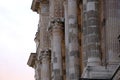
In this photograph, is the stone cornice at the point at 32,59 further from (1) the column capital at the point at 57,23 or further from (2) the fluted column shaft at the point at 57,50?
(1) the column capital at the point at 57,23

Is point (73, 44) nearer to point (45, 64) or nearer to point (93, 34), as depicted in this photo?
point (93, 34)

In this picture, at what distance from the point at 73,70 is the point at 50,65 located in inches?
608

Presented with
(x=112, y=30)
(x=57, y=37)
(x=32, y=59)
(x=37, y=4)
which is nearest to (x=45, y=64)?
(x=57, y=37)

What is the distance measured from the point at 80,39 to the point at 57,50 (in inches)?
271

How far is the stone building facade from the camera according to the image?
45344 mm

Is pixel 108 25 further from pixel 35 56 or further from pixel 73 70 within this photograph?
pixel 35 56

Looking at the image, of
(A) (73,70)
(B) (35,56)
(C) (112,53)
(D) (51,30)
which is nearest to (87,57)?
(C) (112,53)

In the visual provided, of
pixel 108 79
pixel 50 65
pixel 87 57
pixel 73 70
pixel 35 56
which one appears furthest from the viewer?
pixel 35 56

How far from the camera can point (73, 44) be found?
5272cm

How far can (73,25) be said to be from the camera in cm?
5347

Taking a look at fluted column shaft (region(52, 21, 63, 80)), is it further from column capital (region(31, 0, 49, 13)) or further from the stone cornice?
the stone cornice

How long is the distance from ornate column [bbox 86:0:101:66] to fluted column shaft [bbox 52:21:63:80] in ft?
44.6

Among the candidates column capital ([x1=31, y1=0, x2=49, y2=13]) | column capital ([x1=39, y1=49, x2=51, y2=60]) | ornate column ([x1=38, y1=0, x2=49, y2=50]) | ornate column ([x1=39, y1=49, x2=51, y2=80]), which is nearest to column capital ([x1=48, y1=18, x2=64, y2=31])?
column capital ([x1=39, y1=49, x2=51, y2=60])

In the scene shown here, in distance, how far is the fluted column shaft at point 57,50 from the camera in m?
59.8
